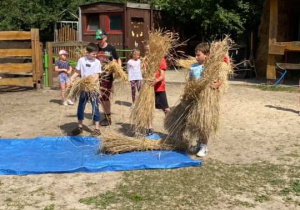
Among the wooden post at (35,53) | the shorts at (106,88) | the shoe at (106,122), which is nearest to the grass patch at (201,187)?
the shorts at (106,88)

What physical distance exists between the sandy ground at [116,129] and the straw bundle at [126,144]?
25.8 inches

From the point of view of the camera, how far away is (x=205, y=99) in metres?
4.90

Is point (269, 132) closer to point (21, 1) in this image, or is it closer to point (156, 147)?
point (156, 147)

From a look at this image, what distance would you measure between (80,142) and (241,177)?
2452 mm

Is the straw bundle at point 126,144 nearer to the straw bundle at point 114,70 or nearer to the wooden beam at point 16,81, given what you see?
the straw bundle at point 114,70

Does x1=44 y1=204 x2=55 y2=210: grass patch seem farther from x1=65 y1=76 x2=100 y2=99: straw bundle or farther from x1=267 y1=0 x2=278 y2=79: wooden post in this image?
x1=267 y1=0 x2=278 y2=79: wooden post

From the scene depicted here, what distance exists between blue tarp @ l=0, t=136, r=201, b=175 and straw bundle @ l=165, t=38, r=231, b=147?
1.30 feet

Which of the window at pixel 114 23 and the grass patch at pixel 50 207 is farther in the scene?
the window at pixel 114 23

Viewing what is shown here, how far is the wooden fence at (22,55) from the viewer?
10805 mm

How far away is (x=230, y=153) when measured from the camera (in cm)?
541

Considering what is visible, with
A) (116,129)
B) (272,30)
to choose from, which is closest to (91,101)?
(116,129)

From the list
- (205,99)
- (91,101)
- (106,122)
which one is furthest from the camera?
(106,122)

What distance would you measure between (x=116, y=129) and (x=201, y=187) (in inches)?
110

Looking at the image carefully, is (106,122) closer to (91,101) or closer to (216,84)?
(91,101)
